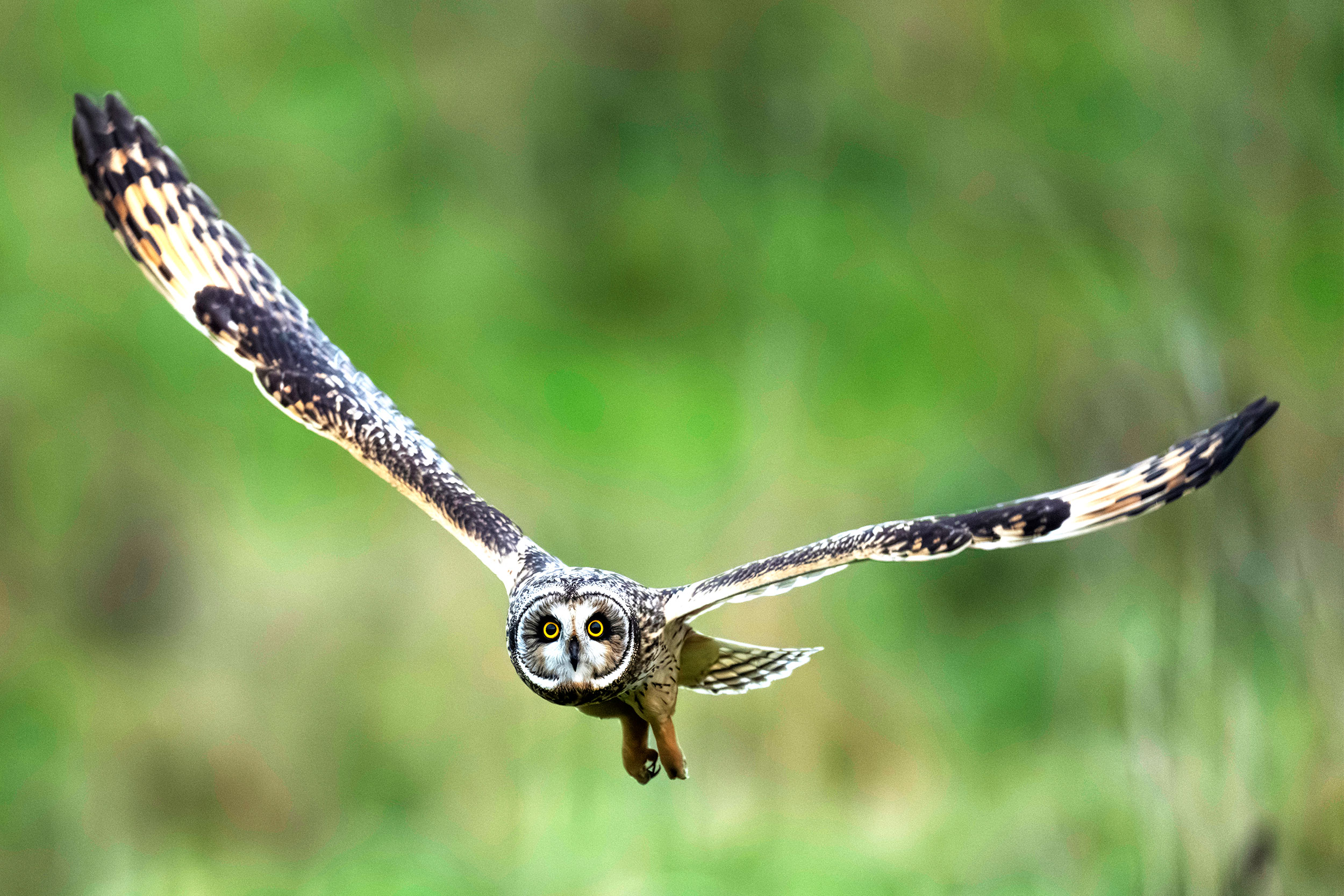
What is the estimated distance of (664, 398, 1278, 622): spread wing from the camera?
2.61 meters

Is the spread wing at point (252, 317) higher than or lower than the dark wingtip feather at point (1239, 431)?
higher

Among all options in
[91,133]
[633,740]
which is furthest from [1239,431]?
[91,133]

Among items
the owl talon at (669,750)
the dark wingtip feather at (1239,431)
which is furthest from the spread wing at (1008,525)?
the owl talon at (669,750)

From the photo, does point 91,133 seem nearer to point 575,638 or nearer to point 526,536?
point 526,536

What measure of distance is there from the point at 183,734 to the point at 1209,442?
7.85 m

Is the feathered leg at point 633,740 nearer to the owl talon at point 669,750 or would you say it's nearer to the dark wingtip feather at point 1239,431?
the owl talon at point 669,750

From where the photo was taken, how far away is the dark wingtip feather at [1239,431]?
8.91 ft

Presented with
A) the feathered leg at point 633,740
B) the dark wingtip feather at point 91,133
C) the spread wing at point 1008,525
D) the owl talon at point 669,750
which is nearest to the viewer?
the spread wing at point 1008,525

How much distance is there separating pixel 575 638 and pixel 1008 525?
3.60 ft

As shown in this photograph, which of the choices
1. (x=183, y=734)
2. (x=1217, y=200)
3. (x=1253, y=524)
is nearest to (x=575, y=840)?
(x=183, y=734)

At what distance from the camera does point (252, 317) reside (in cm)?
339

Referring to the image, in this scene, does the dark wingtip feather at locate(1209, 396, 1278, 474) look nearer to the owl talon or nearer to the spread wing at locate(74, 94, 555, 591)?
the owl talon

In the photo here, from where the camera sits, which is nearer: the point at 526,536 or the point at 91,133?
the point at 526,536

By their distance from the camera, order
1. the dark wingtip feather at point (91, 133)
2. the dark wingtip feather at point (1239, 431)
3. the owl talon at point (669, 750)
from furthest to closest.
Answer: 1. the dark wingtip feather at point (91, 133)
2. the owl talon at point (669, 750)
3. the dark wingtip feather at point (1239, 431)
